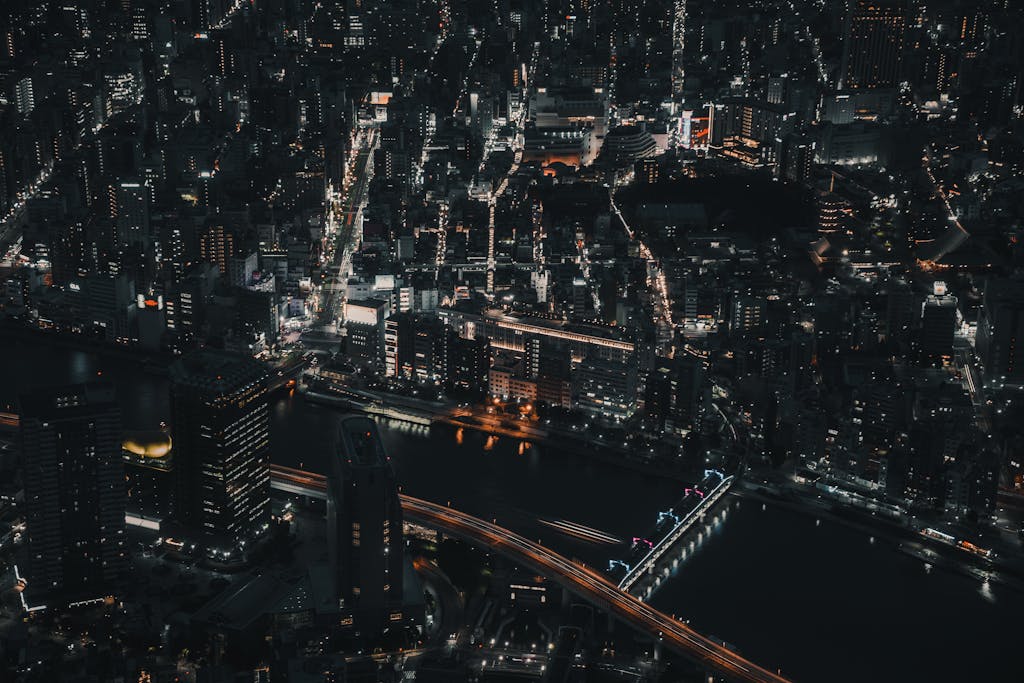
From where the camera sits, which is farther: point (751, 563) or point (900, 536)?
point (900, 536)

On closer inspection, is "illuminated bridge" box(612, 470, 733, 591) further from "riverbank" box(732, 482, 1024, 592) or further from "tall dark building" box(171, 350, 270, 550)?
"tall dark building" box(171, 350, 270, 550)

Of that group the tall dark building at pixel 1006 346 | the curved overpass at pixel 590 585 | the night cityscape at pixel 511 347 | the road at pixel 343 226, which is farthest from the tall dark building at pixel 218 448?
the tall dark building at pixel 1006 346

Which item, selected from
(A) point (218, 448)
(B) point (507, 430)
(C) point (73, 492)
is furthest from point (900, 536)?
(C) point (73, 492)

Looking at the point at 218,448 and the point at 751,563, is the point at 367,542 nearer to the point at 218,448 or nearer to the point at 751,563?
→ the point at 218,448

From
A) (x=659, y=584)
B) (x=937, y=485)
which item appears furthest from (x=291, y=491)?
(x=937, y=485)

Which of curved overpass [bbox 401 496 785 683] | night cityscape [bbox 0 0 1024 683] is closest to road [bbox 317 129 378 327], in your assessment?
night cityscape [bbox 0 0 1024 683]

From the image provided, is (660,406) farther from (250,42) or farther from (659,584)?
(250,42)
